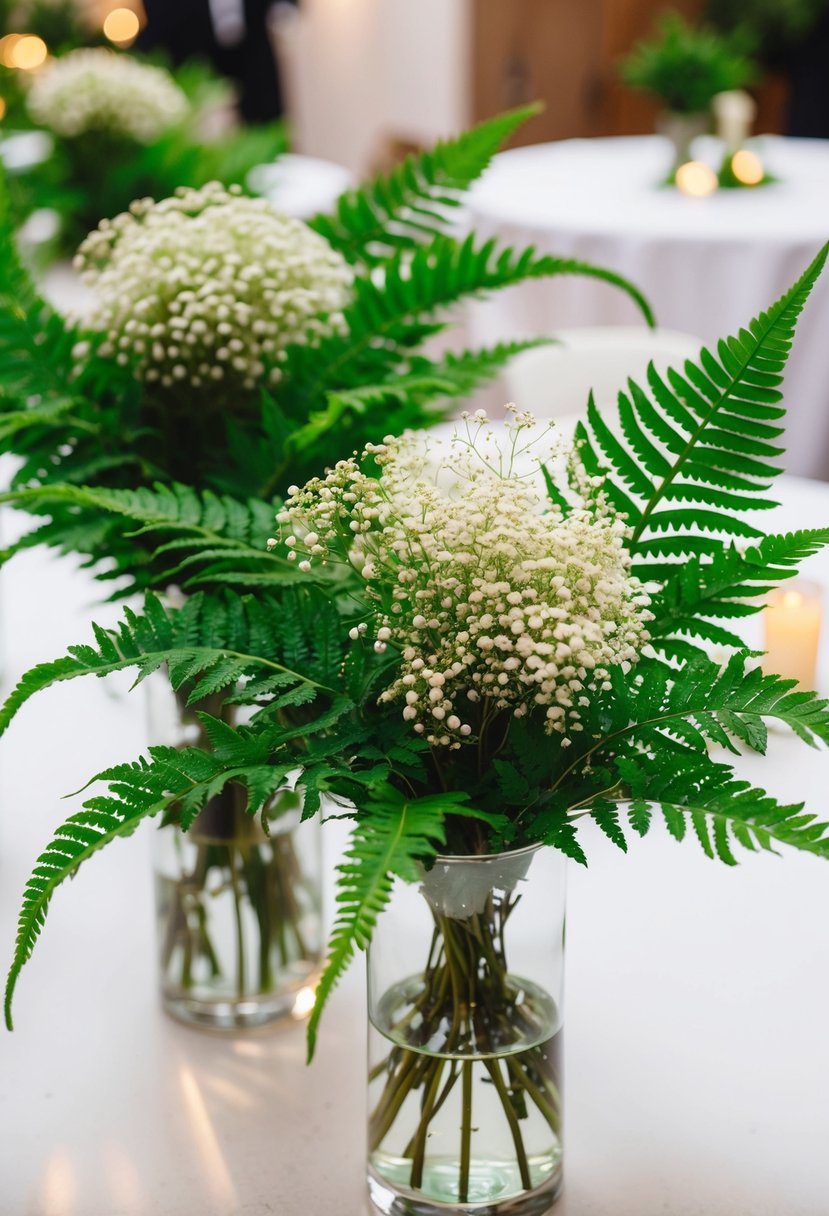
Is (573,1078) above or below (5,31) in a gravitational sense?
below

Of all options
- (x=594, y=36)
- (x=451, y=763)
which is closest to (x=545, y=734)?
(x=451, y=763)

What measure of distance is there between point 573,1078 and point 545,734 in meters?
0.35

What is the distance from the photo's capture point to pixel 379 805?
2.09 feet

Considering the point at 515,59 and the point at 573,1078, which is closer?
the point at 573,1078

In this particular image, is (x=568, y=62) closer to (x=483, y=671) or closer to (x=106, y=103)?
(x=106, y=103)

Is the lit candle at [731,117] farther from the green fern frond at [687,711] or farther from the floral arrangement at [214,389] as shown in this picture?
the green fern frond at [687,711]

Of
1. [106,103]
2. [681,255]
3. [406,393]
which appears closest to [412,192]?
[406,393]

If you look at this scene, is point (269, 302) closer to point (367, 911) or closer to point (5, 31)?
point (367, 911)

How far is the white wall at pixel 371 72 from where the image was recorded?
21.1 ft

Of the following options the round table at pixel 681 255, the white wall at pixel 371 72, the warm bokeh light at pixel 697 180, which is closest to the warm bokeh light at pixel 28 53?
the round table at pixel 681 255

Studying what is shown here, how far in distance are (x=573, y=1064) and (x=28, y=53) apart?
372 centimetres

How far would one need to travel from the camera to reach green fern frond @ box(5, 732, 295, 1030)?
632 mm

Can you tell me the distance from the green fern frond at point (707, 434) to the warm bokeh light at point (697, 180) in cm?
289

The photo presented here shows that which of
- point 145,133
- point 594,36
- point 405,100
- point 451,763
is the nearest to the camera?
point 451,763
